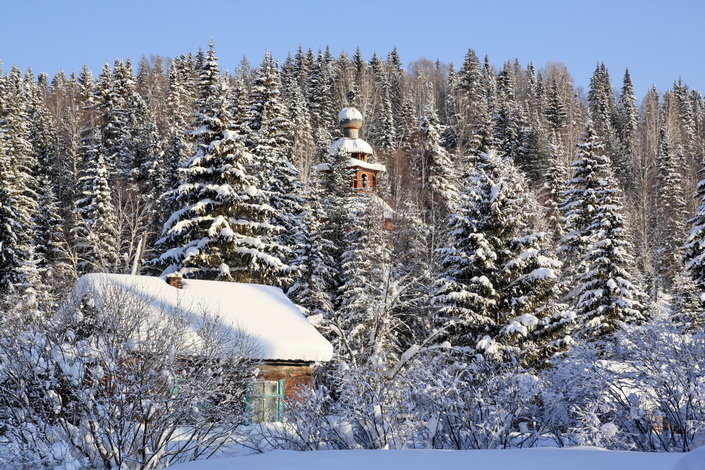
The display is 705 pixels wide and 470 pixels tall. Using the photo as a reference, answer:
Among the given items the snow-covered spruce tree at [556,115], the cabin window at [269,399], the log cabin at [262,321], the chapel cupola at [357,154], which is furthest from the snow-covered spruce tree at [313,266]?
the snow-covered spruce tree at [556,115]

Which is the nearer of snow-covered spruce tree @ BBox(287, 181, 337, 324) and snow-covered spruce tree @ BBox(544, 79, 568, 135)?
snow-covered spruce tree @ BBox(287, 181, 337, 324)

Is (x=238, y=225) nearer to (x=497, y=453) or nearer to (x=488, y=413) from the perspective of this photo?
(x=488, y=413)

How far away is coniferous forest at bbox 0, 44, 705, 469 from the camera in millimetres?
12070

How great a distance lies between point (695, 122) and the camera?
107500 millimetres

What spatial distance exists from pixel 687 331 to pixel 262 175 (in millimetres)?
22496

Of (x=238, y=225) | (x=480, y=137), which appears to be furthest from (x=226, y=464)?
(x=480, y=137)

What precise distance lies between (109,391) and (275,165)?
989 inches

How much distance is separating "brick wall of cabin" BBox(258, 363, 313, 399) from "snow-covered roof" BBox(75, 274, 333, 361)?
704 millimetres

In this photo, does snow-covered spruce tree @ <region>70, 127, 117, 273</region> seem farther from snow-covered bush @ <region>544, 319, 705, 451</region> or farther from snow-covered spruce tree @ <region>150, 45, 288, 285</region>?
snow-covered bush @ <region>544, 319, 705, 451</region>

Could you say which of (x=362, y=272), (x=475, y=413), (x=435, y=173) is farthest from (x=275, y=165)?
(x=475, y=413)

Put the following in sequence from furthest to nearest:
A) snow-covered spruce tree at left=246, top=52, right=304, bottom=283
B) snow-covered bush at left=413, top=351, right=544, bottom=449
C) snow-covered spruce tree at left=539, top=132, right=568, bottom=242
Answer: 1. snow-covered spruce tree at left=539, top=132, right=568, bottom=242
2. snow-covered spruce tree at left=246, top=52, right=304, bottom=283
3. snow-covered bush at left=413, top=351, right=544, bottom=449

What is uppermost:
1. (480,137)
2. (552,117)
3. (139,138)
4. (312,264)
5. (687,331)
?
(552,117)

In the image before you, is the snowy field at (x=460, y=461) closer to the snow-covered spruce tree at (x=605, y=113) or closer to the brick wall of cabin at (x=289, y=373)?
the brick wall of cabin at (x=289, y=373)

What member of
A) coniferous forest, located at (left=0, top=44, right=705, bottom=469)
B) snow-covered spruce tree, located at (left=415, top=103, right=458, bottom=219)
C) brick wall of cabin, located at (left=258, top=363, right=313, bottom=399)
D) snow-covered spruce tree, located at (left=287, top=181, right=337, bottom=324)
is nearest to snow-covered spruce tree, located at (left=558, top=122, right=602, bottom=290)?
coniferous forest, located at (left=0, top=44, right=705, bottom=469)
